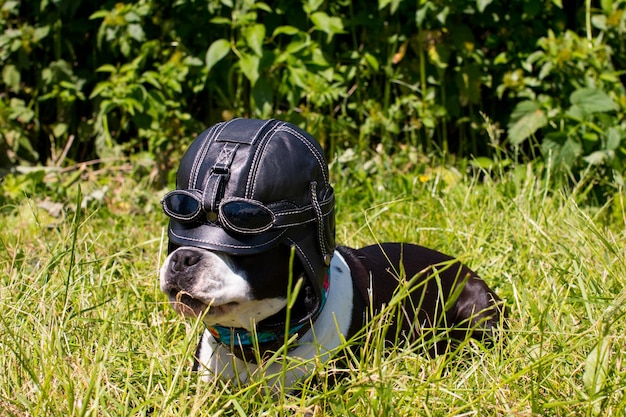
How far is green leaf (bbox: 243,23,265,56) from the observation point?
12.6ft

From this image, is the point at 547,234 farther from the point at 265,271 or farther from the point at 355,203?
the point at 265,271

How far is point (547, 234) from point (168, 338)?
139cm

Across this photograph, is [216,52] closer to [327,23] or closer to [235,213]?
[327,23]

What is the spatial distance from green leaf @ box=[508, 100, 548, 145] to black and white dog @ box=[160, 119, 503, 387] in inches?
80.3

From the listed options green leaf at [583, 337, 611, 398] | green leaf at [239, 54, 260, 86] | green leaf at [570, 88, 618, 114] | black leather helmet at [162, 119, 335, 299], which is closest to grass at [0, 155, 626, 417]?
green leaf at [583, 337, 611, 398]

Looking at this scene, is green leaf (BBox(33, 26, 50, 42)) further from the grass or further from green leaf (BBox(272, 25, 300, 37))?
green leaf (BBox(272, 25, 300, 37))

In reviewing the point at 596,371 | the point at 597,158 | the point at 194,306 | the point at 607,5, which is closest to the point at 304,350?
the point at 194,306

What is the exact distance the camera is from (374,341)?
1936 mm

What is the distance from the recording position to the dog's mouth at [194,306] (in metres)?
1.80

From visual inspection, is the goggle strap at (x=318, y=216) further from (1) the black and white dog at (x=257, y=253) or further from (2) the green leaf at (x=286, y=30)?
(2) the green leaf at (x=286, y=30)

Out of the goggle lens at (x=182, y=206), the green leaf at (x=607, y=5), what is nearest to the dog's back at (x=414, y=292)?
the goggle lens at (x=182, y=206)

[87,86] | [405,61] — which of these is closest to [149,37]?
[87,86]

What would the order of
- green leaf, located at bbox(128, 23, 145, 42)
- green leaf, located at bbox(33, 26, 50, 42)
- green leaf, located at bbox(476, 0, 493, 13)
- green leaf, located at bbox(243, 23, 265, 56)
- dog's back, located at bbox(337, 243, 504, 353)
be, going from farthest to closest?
green leaf, located at bbox(33, 26, 50, 42) → green leaf, located at bbox(128, 23, 145, 42) → green leaf, located at bbox(243, 23, 265, 56) → green leaf, located at bbox(476, 0, 493, 13) → dog's back, located at bbox(337, 243, 504, 353)

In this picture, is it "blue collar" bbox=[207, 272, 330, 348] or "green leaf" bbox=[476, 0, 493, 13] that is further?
"green leaf" bbox=[476, 0, 493, 13]
